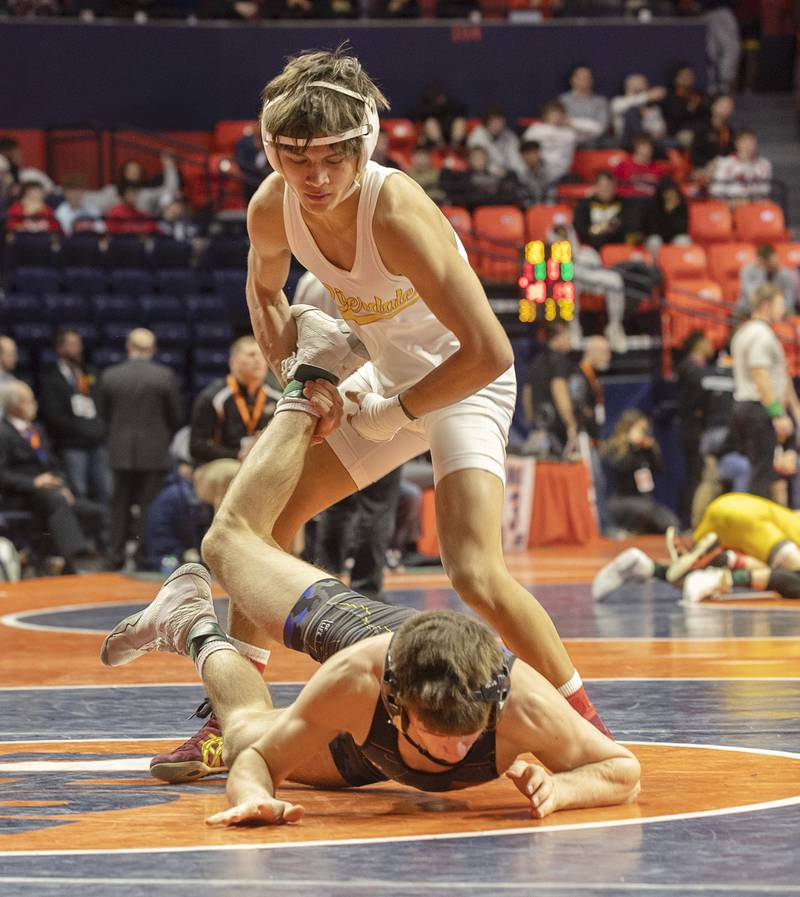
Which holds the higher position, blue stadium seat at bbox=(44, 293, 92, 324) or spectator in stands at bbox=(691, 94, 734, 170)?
spectator in stands at bbox=(691, 94, 734, 170)

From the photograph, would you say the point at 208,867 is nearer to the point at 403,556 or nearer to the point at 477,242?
the point at 403,556

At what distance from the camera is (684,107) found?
18750 mm

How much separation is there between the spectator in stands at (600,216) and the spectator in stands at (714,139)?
6.94 ft

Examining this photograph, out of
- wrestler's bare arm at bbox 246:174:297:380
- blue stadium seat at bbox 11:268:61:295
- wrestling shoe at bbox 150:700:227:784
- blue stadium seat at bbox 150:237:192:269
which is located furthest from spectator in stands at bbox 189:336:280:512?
wrestling shoe at bbox 150:700:227:784

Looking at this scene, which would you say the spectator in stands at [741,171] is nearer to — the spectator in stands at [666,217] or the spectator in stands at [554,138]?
the spectator in stands at [666,217]

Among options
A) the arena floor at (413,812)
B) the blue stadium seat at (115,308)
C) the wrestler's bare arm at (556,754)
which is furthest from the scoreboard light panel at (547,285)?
the wrestler's bare arm at (556,754)

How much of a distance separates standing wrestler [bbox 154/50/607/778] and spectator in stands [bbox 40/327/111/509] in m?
7.14

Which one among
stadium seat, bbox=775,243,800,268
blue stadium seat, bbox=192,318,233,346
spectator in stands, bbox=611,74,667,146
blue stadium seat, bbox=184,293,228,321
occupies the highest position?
spectator in stands, bbox=611,74,667,146

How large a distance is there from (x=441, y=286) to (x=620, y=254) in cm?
1226

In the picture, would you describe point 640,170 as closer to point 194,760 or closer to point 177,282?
point 177,282

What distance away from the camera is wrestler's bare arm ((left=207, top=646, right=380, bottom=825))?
11.6 feet

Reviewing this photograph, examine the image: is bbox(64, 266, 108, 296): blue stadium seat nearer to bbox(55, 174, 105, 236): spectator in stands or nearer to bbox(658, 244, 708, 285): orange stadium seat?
bbox(55, 174, 105, 236): spectator in stands

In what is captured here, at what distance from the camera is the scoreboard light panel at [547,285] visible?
14430 millimetres

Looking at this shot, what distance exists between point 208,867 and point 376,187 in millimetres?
1737
